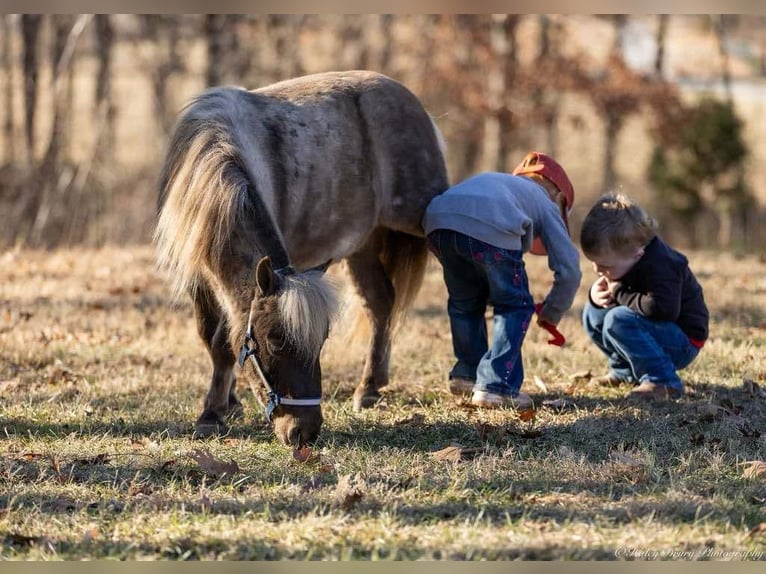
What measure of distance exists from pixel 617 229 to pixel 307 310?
217 cm

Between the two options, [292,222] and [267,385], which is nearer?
[267,385]

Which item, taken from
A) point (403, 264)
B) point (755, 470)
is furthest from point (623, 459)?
point (403, 264)

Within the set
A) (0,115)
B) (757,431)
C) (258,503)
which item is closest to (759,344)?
(757,431)

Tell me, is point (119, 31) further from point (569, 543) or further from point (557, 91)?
point (569, 543)

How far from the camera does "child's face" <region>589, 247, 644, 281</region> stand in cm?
624

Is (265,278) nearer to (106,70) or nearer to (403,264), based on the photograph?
(403,264)

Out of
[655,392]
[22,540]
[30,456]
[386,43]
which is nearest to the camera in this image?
[22,540]

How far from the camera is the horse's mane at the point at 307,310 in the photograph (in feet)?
16.5

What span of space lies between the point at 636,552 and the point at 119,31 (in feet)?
72.8

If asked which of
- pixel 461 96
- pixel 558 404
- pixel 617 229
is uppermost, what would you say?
pixel 461 96

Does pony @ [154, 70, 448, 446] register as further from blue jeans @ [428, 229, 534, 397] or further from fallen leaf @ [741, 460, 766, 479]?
fallen leaf @ [741, 460, 766, 479]

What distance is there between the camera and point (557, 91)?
22859 millimetres

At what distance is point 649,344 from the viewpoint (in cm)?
639

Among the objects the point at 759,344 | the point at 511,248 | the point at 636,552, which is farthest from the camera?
the point at 759,344
